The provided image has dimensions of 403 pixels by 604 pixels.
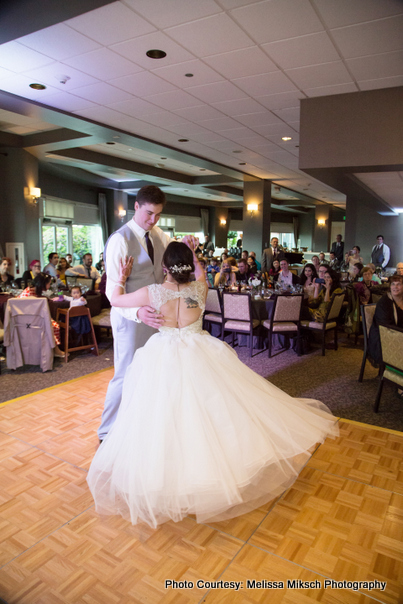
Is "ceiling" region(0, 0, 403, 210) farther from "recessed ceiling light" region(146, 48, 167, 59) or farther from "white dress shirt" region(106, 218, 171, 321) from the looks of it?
"white dress shirt" region(106, 218, 171, 321)

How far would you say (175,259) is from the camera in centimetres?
235

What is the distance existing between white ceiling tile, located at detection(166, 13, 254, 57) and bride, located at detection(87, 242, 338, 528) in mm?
2263

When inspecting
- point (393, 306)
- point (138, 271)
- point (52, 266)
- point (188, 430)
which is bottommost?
point (188, 430)

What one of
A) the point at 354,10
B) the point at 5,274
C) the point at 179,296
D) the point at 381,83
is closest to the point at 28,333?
the point at 5,274

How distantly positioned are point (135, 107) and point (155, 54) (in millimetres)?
1839

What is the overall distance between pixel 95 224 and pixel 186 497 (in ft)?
45.2

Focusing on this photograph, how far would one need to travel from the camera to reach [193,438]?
2.14m

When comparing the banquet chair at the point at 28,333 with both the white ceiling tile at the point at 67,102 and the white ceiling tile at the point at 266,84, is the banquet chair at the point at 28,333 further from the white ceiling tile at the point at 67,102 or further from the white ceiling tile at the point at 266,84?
the white ceiling tile at the point at 266,84

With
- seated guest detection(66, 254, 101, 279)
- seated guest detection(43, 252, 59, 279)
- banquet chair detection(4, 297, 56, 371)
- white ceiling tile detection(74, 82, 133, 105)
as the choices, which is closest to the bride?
banquet chair detection(4, 297, 56, 371)

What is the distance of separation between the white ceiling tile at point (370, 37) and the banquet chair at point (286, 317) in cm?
290

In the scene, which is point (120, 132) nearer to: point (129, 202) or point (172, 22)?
point (172, 22)

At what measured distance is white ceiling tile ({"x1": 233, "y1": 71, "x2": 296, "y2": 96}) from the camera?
15.0ft

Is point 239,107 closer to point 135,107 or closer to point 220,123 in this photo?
point 220,123

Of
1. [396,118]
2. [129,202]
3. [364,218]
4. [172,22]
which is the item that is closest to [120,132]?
[172,22]
